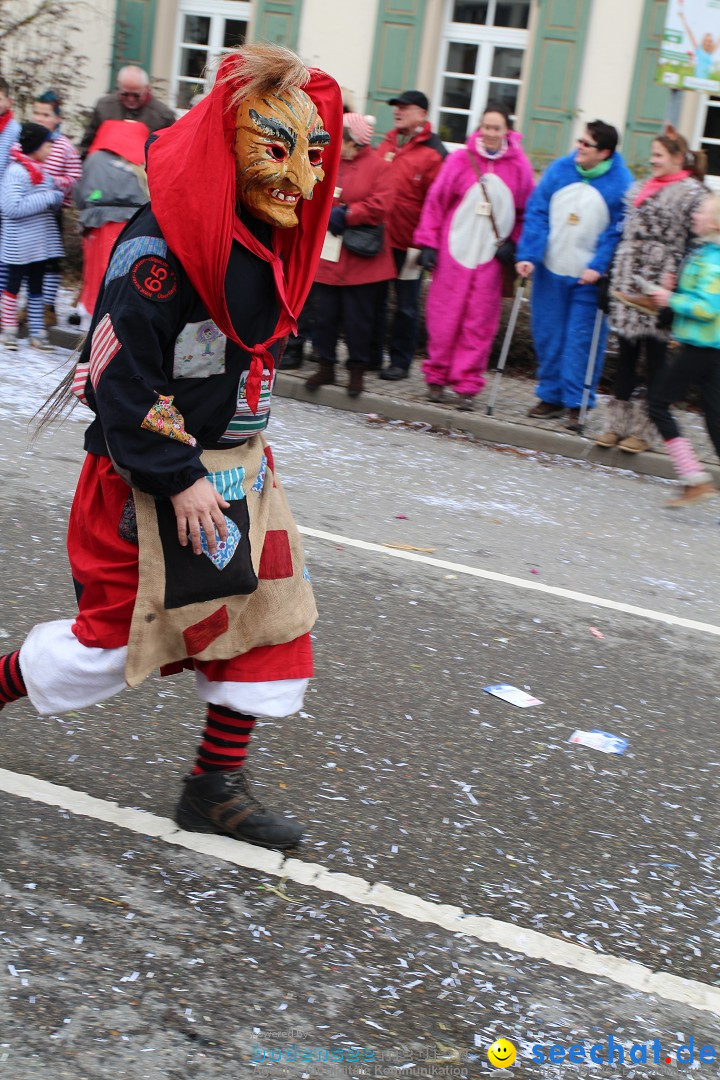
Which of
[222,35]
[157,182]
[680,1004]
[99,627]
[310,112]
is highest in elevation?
[222,35]

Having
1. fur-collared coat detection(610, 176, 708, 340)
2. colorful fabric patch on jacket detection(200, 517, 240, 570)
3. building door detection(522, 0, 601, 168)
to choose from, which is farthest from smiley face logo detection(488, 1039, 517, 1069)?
building door detection(522, 0, 601, 168)

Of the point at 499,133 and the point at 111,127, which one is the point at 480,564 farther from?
the point at 111,127

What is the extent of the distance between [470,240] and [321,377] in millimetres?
1497

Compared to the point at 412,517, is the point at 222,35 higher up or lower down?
higher up

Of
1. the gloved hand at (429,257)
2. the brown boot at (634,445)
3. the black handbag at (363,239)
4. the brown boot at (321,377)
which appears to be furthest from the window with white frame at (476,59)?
the brown boot at (634,445)

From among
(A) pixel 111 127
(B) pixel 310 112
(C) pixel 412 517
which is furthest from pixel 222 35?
(B) pixel 310 112

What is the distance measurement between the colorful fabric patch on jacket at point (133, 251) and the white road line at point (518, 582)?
11.4ft

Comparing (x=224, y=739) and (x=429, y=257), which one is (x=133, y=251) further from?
(x=429, y=257)

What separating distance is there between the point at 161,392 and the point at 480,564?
11.9 feet

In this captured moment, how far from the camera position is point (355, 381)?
32.4 feet

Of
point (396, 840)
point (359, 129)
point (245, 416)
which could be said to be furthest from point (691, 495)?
point (245, 416)

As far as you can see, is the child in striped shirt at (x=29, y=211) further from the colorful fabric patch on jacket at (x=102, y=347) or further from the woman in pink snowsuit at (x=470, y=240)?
the colorful fabric patch on jacket at (x=102, y=347)

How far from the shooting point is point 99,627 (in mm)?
2932

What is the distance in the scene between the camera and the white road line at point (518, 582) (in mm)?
5789
